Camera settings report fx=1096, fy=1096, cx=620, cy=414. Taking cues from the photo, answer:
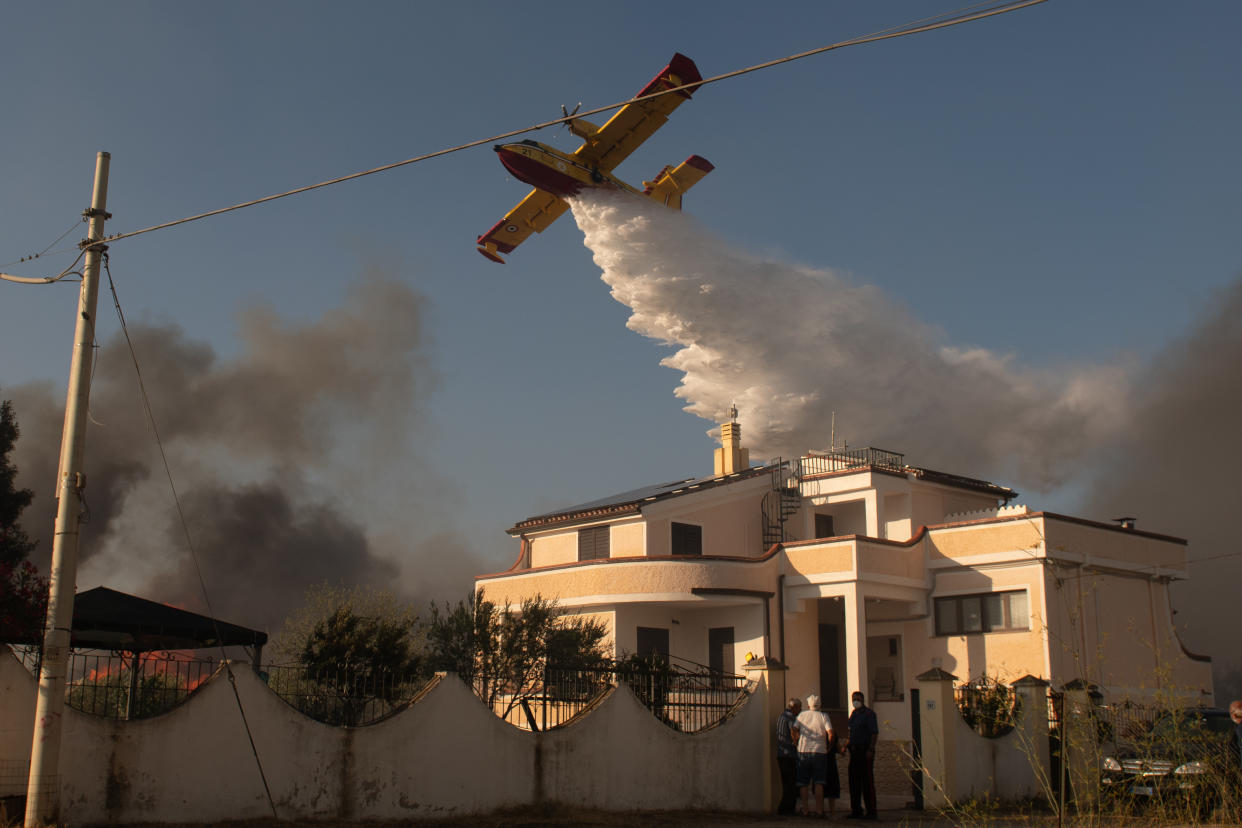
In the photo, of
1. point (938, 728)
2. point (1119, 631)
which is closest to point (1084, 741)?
point (938, 728)

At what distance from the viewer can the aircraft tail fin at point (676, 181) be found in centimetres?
3341

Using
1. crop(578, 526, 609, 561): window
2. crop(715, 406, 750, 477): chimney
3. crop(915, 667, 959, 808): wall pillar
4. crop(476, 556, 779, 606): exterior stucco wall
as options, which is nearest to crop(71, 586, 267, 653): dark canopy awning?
crop(915, 667, 959, 808): wall pillar

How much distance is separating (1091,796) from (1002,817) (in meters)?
7.49

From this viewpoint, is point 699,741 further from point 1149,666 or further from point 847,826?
point 1149,666

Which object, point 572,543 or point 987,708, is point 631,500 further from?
point 987,708

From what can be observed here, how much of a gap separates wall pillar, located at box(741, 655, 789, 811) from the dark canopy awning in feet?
23.5

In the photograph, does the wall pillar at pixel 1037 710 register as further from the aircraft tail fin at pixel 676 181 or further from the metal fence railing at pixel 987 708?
the aircraft tail fin at pixel 676 181

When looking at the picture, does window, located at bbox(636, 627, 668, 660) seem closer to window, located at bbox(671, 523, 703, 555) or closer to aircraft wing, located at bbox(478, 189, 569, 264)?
window, located at bbox(671, 523, 703, 555)

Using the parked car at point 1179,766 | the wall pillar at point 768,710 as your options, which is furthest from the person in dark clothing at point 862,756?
the parked car at point 1179,766

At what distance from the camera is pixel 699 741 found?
603 inches

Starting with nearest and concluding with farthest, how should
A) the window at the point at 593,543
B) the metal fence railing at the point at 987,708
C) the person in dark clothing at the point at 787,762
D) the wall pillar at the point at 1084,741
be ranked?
the wall pillar at the point at 1084,741 < the person in dark clothing at the point at 787,762 < the metal fence railing at the point at 987,708 < the window at the point at 593,543

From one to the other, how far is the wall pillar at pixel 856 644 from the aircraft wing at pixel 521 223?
48.3 ft

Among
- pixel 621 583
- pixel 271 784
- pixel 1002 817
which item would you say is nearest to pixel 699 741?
pixel 1002 817

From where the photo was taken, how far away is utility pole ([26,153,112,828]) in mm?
10016
